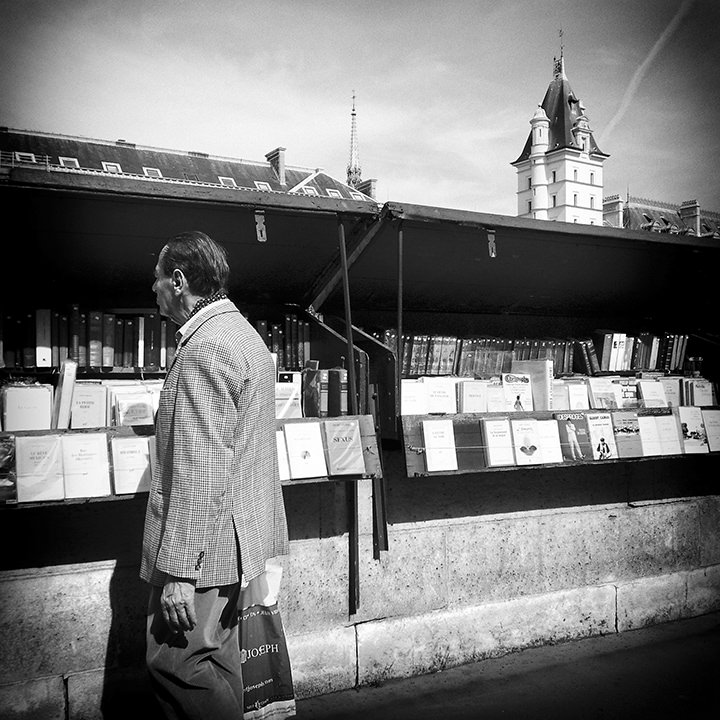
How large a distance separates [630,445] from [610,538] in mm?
805

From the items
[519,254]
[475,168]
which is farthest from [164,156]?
[519,254]

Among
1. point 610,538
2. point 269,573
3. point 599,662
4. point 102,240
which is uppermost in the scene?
point 102,240

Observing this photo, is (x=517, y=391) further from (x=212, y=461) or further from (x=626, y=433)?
(x=212, y=461)

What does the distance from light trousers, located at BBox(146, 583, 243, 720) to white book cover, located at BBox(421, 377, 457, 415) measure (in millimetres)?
2042

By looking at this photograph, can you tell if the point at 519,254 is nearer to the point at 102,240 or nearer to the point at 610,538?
the point at 610,538

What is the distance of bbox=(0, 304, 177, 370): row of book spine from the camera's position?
3.58 m

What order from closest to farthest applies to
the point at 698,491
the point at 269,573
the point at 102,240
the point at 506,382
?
the point at 269,573 < the point at 102,240 < the point at 506,382 < the point at 698,491

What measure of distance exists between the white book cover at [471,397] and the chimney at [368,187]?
1361 inches

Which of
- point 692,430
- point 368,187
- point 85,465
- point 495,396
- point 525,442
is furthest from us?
point 368,187

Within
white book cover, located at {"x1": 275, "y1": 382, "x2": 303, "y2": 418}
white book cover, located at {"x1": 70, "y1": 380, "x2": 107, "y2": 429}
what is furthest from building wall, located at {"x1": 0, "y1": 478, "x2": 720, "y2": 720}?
white book cover, located at {"x1": 70, "y1": 380, "x2": 107, "y2": 429}

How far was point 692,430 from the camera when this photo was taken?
4.49m

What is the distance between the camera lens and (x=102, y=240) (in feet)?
11.2

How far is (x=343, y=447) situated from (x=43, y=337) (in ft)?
5.55

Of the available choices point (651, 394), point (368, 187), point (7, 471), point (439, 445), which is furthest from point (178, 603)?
point (368, 187)
